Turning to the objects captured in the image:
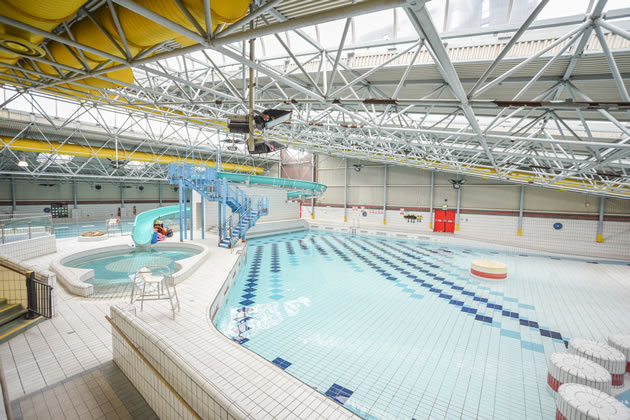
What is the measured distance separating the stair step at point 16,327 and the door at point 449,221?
17931mm

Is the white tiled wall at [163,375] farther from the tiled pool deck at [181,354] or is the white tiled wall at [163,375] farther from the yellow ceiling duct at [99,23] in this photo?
the yellow ceiling duct at [99,23]

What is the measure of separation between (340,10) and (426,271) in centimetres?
903

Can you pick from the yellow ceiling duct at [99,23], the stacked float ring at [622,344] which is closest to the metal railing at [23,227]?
the yellow ceiling duct at [99,23]

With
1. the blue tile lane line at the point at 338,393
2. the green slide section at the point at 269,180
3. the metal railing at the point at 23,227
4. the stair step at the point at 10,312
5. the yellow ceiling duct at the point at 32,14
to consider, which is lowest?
the blue tile lane line at the point at 338,393

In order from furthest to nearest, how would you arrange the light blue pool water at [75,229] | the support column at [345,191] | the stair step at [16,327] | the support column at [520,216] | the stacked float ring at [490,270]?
the support column at [345,191] → the support column at [520,216] → the light blue pool water at [75,229] → the stacked float ring at [490,270] → the stair step at [16,327]

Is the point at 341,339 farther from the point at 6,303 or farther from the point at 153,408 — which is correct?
the point at 6,303

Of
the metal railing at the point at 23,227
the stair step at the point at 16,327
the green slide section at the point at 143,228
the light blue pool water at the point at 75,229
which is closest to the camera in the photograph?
the stair step at the point at 16,327

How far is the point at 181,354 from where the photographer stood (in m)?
2.36

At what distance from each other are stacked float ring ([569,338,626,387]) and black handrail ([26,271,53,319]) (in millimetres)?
8209

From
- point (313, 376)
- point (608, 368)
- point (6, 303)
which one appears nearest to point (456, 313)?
point (608, 368)

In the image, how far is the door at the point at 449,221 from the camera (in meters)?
16.2

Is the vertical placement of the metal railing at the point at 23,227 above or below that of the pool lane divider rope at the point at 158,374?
above

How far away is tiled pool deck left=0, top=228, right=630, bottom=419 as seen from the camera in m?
2.17

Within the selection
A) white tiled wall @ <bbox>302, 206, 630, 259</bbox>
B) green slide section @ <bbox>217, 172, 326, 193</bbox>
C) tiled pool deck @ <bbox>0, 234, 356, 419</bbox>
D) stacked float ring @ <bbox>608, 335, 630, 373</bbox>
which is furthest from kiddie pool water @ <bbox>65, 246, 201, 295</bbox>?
white tiled wall @ <bbox>302, 206, 630, 259</bbox>
